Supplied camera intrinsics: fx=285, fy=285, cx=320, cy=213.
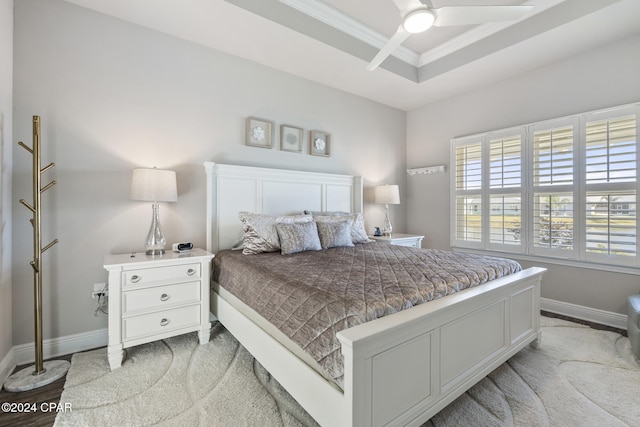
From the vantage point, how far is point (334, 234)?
2.88 m

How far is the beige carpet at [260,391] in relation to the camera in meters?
1.53

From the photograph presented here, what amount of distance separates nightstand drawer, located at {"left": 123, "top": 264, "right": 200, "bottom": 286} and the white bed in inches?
13.5

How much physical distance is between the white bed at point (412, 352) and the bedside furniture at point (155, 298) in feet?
0.77

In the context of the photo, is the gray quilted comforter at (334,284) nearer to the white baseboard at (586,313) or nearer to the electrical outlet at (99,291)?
the electrical outlet at (99,291)

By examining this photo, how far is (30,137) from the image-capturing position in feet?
7.03

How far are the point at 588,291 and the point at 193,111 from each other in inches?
174

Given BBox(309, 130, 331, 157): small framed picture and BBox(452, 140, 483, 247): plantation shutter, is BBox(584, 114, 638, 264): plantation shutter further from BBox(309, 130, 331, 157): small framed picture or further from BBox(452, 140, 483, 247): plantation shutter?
BBox(309, 130, 331, 157): small framed picture

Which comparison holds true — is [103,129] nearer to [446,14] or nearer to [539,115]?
[446,14]

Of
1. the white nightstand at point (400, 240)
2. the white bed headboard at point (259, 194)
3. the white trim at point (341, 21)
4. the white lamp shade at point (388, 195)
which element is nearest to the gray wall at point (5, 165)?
the white bed headboard at point (259, 194)

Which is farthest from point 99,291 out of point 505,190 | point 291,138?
point 505,190

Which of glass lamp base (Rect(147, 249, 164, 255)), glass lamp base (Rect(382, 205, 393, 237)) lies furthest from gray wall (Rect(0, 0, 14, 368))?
glass lamp base (Rect(382, 205, 393, 237))

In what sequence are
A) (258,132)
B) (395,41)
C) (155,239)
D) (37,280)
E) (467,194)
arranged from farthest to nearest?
(467,194), (258,132), (155,239), (395,41), (37,280)

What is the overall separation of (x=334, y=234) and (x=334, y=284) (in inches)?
53.1

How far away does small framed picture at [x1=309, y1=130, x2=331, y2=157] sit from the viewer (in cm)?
360
